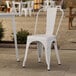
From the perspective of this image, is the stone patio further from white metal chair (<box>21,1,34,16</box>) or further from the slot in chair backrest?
white metal chair (<box>21,1,34,16</box>)

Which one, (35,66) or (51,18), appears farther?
A: (51,18)

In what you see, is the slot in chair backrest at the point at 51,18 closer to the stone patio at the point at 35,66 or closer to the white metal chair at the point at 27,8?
the stone patio at the point at 35,66

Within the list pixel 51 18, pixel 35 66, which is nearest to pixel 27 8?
pixel 51 18

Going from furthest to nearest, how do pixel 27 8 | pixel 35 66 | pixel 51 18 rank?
pixel 27 8, pixel 51 18, pixel 35 66

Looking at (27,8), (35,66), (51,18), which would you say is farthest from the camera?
(27,8)

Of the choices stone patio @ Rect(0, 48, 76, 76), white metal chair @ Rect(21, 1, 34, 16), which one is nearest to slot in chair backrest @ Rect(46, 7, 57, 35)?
stone patio @ Rect(0, 48, 76, 76)

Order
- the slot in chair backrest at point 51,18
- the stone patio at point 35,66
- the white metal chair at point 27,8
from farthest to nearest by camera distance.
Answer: the white metal chair at point 27,8
the slot in chair backrest at point 51,18
the stone patio at point 35,66

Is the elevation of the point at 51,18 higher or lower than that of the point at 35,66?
higher

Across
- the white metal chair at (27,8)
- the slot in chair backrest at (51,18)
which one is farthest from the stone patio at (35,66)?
the white metal chair at (27,8)

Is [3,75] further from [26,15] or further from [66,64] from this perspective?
[26,15]

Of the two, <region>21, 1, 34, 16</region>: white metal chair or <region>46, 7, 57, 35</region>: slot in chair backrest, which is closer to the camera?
<region>46, 7, 57, 35</region>: slot in chair backrest

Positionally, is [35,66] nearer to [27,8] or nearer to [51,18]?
[51,18]

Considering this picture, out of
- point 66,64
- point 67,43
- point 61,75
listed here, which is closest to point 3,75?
point 61,75

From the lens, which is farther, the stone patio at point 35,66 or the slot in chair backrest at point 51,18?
the slot in chair backrest at point 51,18
